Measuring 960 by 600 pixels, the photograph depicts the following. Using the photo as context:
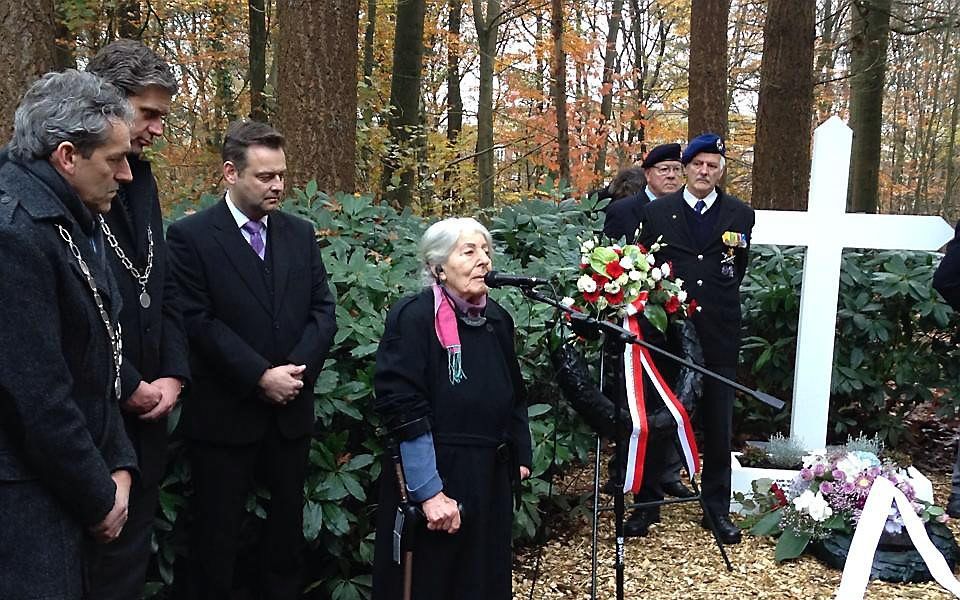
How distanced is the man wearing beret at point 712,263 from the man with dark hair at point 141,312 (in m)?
2.55

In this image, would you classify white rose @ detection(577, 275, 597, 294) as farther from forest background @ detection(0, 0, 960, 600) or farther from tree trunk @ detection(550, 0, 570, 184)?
tree trunk @ detection(550, 0, 570, 184)

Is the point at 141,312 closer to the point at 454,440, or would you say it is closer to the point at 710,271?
the point at 454,440

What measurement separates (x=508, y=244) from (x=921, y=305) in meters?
2.60

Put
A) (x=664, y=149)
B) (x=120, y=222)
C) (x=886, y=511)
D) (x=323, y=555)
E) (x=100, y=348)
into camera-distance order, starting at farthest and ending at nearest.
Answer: (x=664, y=149) → (x=886, y=511) → (x=323, y=555) → (x=120, y=222) → (x=100, y=348)

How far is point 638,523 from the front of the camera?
450 centimetres

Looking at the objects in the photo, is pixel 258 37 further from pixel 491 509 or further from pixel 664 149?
pixel 491 509

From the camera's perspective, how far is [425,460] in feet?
9.06

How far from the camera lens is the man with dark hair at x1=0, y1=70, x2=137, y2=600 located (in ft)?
5.91

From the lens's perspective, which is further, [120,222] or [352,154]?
[352,154]

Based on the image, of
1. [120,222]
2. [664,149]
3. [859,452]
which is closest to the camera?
[120,222]

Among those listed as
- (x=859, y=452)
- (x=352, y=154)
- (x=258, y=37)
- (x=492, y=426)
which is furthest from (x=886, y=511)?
(x=258, y=37)

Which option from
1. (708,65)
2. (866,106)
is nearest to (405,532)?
(708,65)

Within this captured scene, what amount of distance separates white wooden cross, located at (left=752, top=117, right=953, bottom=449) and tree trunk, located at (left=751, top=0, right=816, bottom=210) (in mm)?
2798

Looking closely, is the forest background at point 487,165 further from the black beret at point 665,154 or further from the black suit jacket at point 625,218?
the black beret at point 665,154
